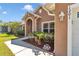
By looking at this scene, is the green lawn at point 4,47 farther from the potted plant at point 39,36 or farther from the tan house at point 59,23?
the potted plant at point 39,36

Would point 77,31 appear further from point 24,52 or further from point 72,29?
point 24,52

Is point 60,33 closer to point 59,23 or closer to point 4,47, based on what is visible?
point 59,23

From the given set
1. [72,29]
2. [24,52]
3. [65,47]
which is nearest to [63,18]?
[72,29]

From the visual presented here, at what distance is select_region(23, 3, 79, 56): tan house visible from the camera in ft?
13.2

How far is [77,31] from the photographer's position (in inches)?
161

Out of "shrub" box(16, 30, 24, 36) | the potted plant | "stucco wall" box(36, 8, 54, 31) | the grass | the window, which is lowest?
the grass

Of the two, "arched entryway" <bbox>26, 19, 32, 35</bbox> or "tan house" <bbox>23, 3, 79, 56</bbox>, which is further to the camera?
"arched entryway" <bbox>26, 19, 32, 35</bbox>

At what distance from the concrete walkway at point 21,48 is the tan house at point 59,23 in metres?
0.26

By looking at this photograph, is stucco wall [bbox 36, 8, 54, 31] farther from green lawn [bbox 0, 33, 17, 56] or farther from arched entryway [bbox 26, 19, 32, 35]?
green lawn [bbox 0, 33, 17, 56]

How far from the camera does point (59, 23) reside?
13.5 ft

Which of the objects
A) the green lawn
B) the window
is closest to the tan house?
the window

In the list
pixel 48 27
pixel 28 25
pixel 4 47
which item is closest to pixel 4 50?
pixel 4 47

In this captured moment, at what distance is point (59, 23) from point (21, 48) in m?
1.06

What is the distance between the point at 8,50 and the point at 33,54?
589mm
